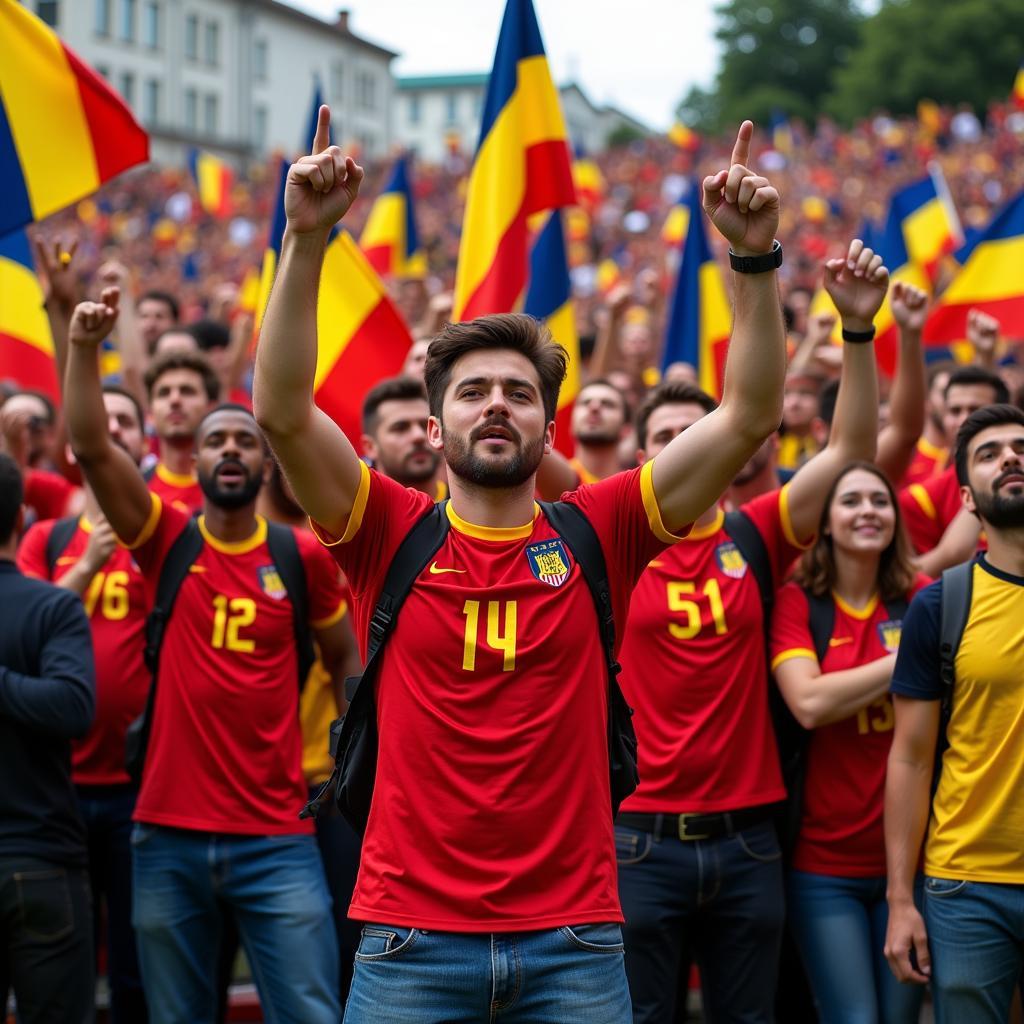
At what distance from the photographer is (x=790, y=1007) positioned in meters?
5.43

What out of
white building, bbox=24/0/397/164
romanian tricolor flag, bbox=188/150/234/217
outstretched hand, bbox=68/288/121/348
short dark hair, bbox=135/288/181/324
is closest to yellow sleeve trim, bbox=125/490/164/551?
outstretched hand, bbox=68/288/121/348

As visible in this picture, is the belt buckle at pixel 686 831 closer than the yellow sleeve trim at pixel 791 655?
Yes

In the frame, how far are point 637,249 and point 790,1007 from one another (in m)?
20.0

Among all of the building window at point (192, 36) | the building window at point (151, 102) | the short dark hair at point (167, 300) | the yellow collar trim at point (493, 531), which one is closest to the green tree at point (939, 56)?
the building window at point (192, 36)

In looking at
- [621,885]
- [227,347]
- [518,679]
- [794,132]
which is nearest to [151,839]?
[621,885]

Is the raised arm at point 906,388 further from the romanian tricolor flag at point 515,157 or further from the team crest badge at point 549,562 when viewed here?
the team crest badge at point 549,562

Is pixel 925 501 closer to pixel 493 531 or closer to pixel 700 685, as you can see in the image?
pixel 700 685

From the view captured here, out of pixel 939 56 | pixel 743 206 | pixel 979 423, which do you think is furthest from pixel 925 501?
pixel 939 56

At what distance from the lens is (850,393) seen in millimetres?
4543

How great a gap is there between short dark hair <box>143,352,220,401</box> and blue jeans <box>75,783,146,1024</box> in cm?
172

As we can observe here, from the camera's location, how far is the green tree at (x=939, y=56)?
205 feet

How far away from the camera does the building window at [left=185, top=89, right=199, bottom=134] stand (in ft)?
228

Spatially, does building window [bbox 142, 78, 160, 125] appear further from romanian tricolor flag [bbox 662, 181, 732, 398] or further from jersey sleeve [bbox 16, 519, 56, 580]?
jersey sleeve [bbox 16, 519, 56, 580]

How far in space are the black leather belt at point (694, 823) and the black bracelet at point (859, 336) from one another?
145cm
